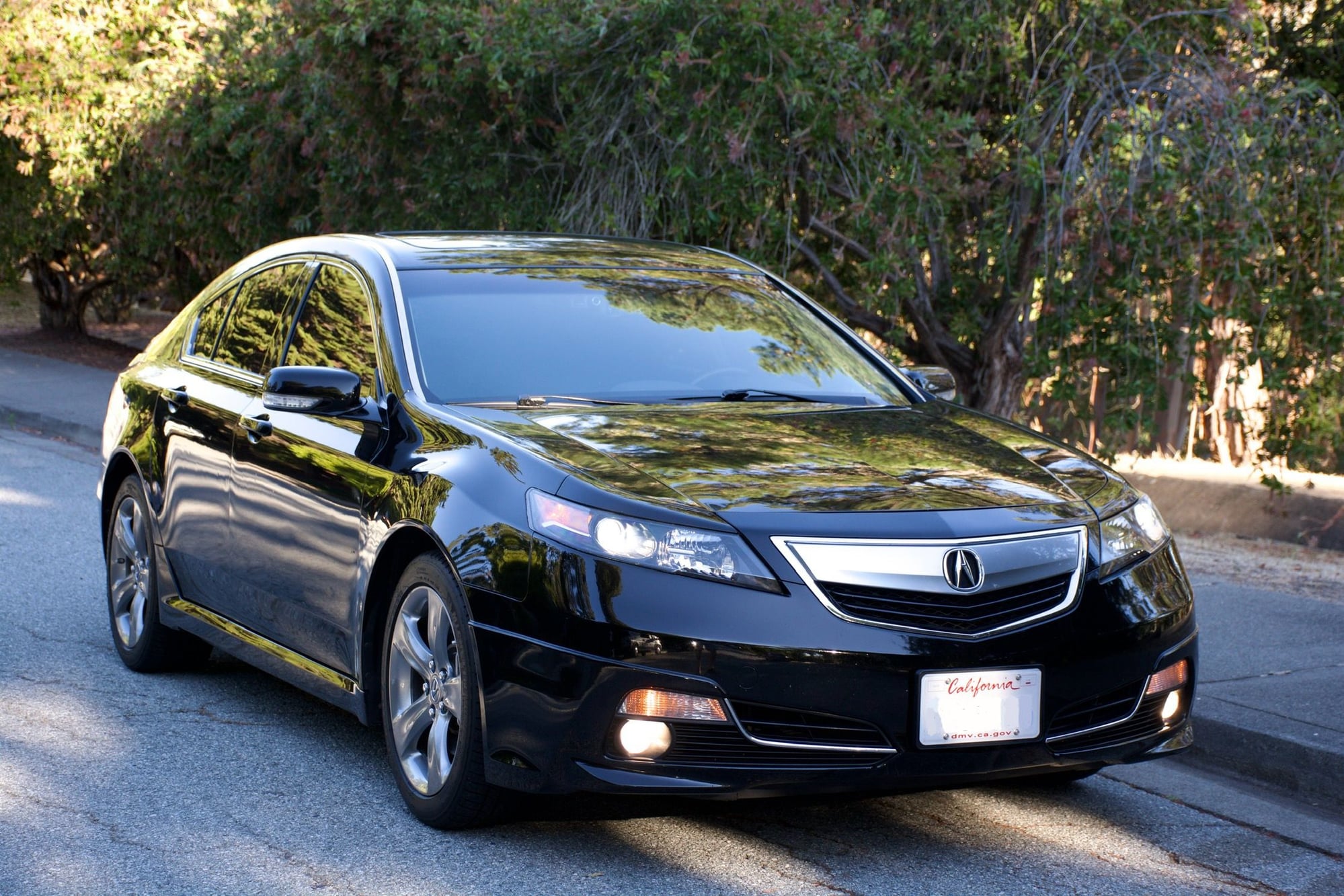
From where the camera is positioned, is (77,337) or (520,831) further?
(77,337)

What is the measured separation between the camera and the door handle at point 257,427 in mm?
5418

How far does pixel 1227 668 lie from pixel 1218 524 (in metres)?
5.35

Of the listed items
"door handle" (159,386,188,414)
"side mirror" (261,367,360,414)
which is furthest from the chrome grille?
"door handle" (159,386,188,414)

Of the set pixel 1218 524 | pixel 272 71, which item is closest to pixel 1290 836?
pixel 1218 524

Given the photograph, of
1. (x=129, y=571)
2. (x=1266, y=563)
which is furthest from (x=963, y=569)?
(x=1266, y=563)

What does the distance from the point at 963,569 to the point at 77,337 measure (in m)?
21.4

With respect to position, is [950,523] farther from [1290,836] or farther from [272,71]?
[272,71]

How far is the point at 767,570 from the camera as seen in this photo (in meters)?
3.92

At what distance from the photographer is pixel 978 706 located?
402cm

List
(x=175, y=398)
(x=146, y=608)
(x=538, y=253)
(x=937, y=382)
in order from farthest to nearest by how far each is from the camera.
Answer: (x=146, y=608), (x=175, y=398), (x=937, y=382), (x=538, y=253)

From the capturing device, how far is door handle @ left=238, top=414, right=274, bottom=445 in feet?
17.8

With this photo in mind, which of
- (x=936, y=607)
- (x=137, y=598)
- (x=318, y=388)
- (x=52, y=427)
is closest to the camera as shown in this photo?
(x=936, y=607)

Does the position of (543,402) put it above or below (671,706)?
A: above

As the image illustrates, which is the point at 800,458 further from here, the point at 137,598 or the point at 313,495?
the point at 137,598
